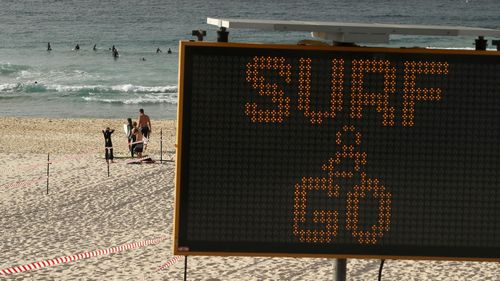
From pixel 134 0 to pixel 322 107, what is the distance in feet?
455

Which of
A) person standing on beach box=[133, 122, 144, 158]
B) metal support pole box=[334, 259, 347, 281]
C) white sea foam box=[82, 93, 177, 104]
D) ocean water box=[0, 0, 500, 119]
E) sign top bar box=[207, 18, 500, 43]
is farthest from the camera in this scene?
ocean water box=[0, 0, 500, 119]

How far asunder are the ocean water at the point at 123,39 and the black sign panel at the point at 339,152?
139 ft

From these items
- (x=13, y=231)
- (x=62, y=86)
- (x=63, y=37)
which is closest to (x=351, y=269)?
(x=13, y=231)

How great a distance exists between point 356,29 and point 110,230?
12193mm

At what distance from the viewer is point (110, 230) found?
1900 cm

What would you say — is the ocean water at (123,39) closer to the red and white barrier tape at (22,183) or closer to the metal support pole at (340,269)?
the red and white barrier tape at (22,183)

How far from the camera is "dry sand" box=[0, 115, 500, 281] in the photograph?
1565 cm

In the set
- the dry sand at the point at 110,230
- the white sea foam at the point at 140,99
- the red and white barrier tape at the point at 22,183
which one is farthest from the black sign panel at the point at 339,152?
the white sea foam at the point at 140,99

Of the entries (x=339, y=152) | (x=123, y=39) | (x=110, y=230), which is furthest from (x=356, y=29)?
(x=123, y=39)

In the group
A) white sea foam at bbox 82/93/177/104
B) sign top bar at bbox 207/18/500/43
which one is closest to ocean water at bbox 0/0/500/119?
white sea foam at bbox 82/93/177/104

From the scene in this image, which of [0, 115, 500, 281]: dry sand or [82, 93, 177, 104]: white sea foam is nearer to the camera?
[0, 115, 500, 281]: dry sand

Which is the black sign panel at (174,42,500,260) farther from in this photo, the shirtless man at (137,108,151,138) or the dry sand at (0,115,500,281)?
the shirtless man at (137,108,151,138)

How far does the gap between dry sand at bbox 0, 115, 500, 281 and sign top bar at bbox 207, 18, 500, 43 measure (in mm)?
7830

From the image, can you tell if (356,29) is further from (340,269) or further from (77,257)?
(77,257)
